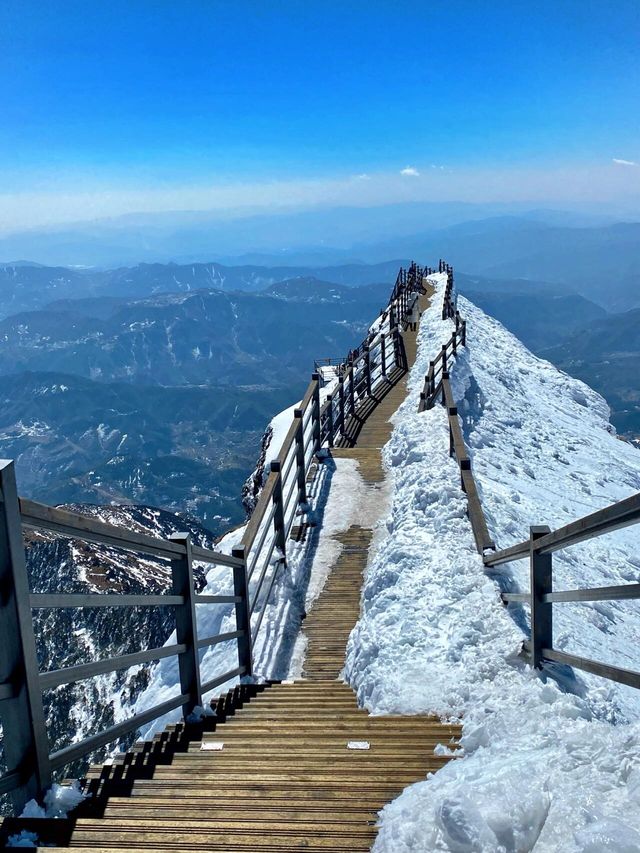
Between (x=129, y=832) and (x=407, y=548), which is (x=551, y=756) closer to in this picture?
(x=129, y=832)

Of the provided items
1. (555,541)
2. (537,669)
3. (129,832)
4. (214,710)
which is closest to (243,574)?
(214,710)

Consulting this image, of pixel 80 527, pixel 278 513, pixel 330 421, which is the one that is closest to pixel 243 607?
pixel 278 513

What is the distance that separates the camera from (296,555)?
11.4 meters

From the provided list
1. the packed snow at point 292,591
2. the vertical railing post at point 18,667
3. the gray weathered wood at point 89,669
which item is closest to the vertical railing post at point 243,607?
the packed snow at point 292,591

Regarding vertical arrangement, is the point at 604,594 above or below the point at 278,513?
above

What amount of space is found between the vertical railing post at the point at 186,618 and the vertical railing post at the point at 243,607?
1.56 metres

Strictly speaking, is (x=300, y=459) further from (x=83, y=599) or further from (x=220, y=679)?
(x=83, y=599)

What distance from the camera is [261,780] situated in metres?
3.94

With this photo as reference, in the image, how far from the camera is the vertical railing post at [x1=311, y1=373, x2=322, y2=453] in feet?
46.4

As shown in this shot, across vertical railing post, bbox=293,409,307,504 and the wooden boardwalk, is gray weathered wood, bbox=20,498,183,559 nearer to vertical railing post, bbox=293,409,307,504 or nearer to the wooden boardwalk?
the wooden boardwalk

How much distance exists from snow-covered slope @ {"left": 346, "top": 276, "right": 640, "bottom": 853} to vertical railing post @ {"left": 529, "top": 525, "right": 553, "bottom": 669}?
0.69 feet

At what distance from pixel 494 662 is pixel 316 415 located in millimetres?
9373

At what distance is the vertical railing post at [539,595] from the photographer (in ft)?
17.0

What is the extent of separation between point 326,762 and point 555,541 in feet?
6.32
